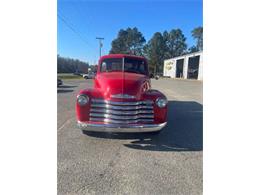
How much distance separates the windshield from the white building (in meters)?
34.6

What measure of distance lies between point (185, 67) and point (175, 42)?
2511cm

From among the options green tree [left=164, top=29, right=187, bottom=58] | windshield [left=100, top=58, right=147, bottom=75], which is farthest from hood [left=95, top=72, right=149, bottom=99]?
green tree [left=164, top=29, right=187, bottom=58]

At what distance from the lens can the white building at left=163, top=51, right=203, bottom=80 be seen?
4281 cm

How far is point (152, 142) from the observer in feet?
14.4

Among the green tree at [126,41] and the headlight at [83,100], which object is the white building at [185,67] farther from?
the headlight at [83,100]

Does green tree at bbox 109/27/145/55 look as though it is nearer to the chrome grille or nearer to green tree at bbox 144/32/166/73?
green tree at bbox 144/32/166/73

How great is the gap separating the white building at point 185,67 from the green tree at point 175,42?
12247 mm

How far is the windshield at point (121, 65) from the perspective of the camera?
214 inches

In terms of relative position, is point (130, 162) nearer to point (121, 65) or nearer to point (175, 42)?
point (121, 65)

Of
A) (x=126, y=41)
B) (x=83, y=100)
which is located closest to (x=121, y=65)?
(x=83, y=100)
